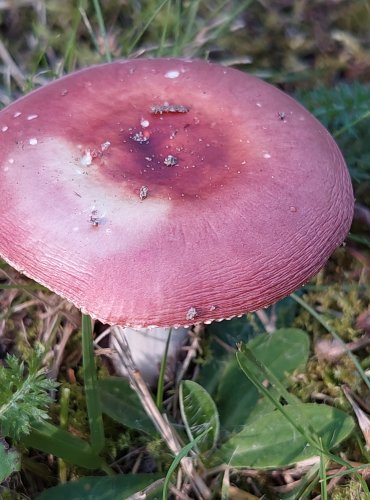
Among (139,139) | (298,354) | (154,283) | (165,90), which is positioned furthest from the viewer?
(298,354)

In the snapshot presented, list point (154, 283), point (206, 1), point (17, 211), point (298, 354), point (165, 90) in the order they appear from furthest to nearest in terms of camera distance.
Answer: point (206, 1) → point (298, 354) → point (165, 90) → point (17, 211) → point (154, 283)

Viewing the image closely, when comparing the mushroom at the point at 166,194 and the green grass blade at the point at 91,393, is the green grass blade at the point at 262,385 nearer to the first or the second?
the mushroom at the point at 166,194

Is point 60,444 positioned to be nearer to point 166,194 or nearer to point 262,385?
point 262,385

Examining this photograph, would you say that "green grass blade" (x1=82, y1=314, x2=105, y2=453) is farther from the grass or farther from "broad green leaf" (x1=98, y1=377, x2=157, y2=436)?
"broad green leaf" (x1=98, y1=377, x2=157, y2=436)

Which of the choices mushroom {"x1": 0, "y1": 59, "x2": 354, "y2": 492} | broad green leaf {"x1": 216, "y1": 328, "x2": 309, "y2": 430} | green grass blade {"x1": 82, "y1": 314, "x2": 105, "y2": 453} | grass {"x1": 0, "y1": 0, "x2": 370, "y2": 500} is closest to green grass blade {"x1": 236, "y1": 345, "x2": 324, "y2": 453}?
grass {"x1": 0, "y1": 0, "x2": 370, "y2": 500}

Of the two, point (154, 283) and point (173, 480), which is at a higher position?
point (154, 283)

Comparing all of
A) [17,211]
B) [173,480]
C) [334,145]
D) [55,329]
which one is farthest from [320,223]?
[55,329]

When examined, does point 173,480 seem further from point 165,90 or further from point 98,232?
point 165,90
